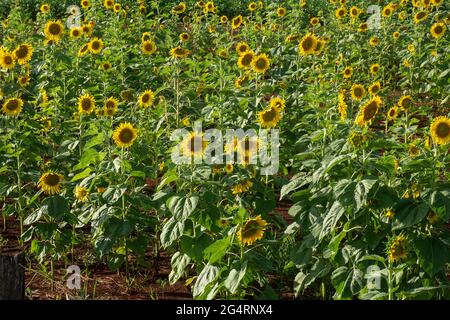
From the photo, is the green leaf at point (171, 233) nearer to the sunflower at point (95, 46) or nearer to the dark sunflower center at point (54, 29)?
the dark sunflower center at point (54, 29)

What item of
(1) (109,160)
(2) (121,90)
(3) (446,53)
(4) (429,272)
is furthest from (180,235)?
(3) (446,53)

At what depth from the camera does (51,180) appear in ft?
16.4

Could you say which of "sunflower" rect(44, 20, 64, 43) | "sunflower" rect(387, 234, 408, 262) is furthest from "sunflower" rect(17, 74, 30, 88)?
"sunflower" rect(387, 234, 408, 262)

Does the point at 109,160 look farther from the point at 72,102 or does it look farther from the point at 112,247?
the point at 72,102

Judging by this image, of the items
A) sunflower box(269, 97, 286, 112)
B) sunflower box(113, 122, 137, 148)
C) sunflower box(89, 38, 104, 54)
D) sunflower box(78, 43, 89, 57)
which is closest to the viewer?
sunflower box(113, 122, 137, 148)

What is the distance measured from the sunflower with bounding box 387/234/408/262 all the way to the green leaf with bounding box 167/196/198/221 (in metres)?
1.06

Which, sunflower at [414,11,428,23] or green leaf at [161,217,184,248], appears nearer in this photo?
green leaf at [161,217,184,248]

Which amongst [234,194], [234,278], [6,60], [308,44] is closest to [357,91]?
[234,194]

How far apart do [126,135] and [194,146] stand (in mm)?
625

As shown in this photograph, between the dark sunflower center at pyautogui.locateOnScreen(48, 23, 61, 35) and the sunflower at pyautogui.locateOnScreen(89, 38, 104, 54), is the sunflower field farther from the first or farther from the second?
the sunflower at pyautogui.locateOnScreen(89, 38, 104, 54)

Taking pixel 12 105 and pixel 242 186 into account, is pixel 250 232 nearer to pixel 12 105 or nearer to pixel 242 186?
pixel 242 186

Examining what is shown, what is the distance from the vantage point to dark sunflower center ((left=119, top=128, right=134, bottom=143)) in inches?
197

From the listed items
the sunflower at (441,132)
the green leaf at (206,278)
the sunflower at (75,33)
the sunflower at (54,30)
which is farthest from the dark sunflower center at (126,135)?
the sunflower at (75,33)

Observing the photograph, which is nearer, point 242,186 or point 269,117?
point 242,186
